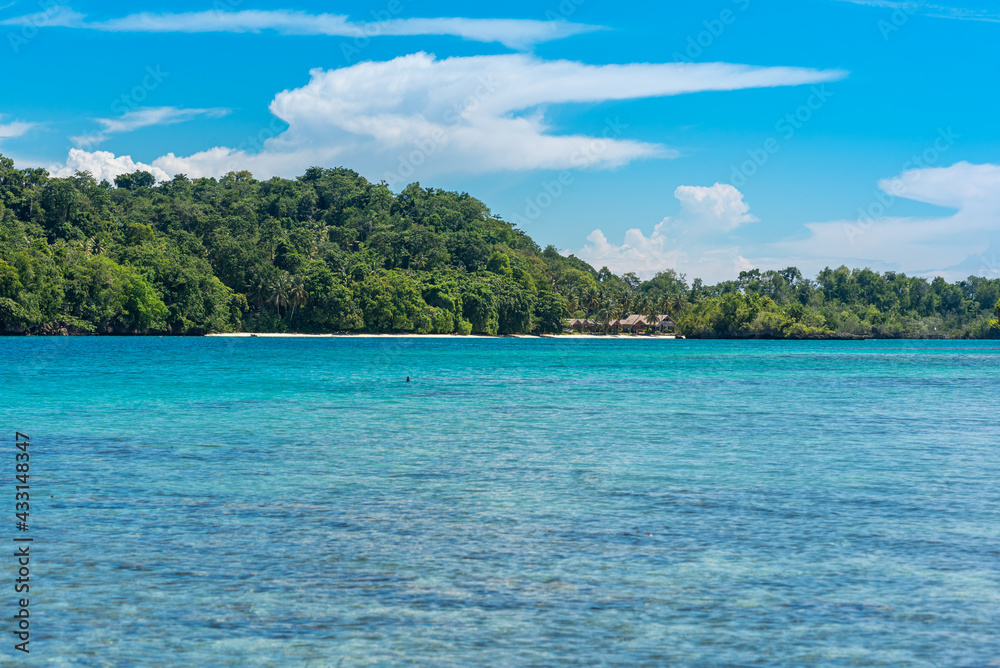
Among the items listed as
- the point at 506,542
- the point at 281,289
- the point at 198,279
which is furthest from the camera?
the point at 281,289

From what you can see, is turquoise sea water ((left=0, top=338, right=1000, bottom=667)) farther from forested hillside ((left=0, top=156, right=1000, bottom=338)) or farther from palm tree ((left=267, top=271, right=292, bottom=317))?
palm tree ((left=267, top=271, right=292, bottom=317))

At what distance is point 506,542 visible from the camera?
12.0 m

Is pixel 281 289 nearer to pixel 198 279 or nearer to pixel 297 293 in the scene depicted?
pixel 297 293

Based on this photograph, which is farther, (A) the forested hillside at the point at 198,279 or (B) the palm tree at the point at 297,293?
(B) the palm tree at the point at 297,293

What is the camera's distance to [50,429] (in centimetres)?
2564

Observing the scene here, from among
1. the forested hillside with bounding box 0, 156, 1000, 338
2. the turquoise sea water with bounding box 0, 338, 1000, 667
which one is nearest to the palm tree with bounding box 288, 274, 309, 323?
the forested hillside with bounding box 0, 156, 1000, 338

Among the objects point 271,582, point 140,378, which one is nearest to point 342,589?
point 271,582

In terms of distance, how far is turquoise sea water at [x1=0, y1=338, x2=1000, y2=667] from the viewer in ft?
27.3

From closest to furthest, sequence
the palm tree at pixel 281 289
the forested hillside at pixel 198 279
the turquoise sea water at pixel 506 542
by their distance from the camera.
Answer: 1. the turquoise sea water at pixel 506 542
2. the forested hillside at pixel 198 279
3. the palm tree at pixel 281 289

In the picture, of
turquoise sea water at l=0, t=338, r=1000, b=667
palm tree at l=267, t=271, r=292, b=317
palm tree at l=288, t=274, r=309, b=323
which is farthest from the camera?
palm tree at l=288, t=274, r=309, b=323

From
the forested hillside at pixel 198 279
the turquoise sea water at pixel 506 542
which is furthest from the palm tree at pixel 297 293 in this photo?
the turquoise sea water at pixel 506 542

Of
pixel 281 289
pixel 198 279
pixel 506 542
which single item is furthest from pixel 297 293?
pixel 506 542

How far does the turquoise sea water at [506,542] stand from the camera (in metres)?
8.32

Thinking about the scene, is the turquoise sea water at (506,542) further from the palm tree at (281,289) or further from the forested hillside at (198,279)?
the palm tree at (281,289)
